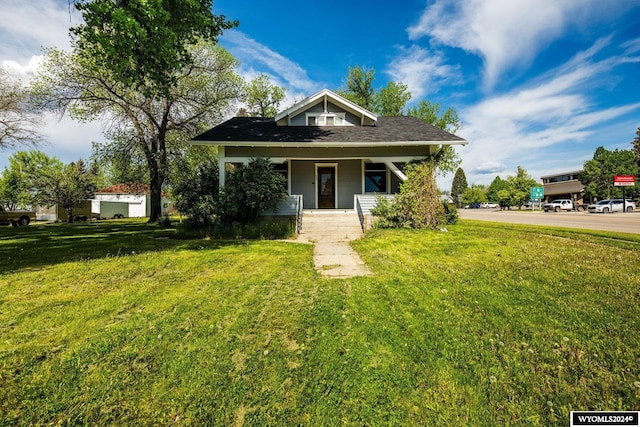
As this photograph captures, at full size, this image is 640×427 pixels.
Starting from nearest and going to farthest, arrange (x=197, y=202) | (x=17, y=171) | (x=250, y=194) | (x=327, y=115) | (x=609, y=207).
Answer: (x=197, y=202) → (x=250, y=194) → (x=327, y=115) → (x=609, y=207) → (x=17, y=171)

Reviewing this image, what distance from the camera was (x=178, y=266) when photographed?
606cm

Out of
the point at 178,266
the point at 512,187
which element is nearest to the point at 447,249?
the point at 178,266

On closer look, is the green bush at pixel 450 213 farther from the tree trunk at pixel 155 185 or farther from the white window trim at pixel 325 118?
the tree trunk at pixel 155 185

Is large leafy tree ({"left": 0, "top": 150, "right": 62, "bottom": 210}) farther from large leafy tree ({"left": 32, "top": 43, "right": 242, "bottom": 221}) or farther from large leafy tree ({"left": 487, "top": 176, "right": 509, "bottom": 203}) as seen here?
large leafy tree ({"left": 487, "top": 176, "right": 509, "bottom": 203})

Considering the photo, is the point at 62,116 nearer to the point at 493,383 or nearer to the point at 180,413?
the point at 180,413

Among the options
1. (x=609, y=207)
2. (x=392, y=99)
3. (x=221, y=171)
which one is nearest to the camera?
(x=221, y=171)

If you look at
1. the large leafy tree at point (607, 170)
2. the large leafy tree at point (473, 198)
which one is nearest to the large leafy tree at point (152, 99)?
the large leafy tree at point (607, 170)

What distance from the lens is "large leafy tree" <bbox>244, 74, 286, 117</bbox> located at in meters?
28.5

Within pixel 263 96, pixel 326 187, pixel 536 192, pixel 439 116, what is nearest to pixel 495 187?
pixel 536 192

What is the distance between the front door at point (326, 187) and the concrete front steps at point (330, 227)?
7.96 ft

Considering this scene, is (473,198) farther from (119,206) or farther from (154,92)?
(154,92)

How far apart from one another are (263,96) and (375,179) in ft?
63.5

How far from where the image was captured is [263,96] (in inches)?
1143

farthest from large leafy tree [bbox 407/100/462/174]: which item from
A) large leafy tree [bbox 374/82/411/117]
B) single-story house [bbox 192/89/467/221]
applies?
single-story house [bbox 192/89/467/221]
